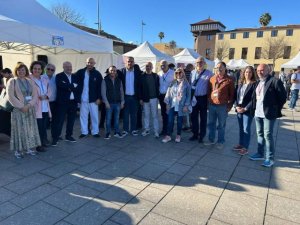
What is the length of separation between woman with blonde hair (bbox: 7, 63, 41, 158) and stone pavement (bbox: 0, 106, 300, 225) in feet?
0.89

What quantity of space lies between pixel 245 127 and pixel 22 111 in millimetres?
4150

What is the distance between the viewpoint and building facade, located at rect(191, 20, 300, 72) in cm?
4153

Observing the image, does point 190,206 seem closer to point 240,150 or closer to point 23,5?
point 240,150

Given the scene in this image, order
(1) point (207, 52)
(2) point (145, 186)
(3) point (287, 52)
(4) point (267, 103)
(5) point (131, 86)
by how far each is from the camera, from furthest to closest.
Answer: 1. (1) point (207, 52)
2. (3) point (287, 52)
3. (5) point (131, 86)
4. (4) point (267, 103)
5. (2) point (145, 186)

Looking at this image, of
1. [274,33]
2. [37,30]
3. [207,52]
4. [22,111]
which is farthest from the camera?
[207,52]

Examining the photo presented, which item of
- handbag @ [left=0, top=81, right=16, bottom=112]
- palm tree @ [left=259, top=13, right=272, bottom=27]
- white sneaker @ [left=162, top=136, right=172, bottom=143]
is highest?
palm tree @ [left=259, top=13, right=272, bottom=27]

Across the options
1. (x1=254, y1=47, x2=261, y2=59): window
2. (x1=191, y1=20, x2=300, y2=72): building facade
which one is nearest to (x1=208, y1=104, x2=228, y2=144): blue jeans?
(x1=191, y1=20, x2=300, y2=72): building facade

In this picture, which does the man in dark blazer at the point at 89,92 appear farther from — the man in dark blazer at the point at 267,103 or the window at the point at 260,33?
the window at the point at 260,33

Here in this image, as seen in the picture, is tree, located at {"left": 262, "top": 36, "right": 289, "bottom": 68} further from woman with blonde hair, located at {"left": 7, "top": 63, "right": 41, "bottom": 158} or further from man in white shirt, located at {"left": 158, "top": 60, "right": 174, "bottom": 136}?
woman with blonde hair, located at {"left": 7, "top": 63, "right": 41, "bottom": 158}

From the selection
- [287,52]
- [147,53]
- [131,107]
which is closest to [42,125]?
[131,107]

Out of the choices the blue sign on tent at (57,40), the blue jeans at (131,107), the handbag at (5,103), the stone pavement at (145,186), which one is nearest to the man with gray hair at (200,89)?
the stone pavement at (145,186)

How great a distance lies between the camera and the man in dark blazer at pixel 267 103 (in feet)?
13.4

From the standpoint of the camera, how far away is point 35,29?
520 centimetres

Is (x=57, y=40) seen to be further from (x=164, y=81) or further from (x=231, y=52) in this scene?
(x=231, y=52)
